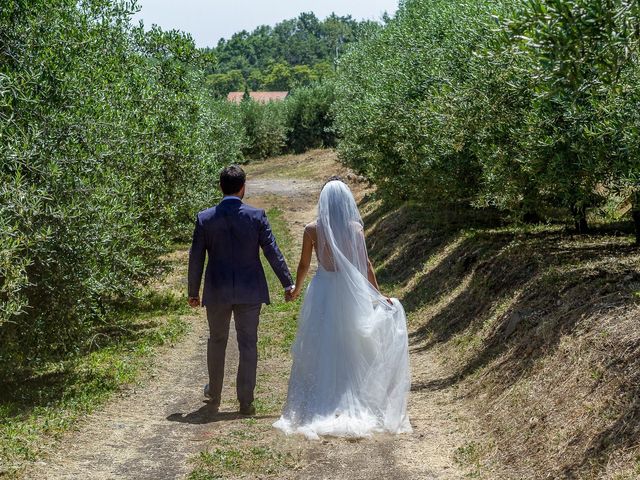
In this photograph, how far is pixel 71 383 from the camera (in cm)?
1197

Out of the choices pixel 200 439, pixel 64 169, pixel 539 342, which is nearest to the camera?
pixel 200 439

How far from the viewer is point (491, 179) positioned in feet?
46.5

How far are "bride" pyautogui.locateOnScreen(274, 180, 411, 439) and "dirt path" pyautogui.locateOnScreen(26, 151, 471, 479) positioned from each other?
358mm

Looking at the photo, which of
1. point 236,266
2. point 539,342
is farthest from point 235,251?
point 539,342

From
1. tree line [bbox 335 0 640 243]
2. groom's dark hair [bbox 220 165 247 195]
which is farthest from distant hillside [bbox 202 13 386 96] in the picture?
groom's dark hair [bbox 220 165 247 195]

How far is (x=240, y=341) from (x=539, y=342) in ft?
10.8

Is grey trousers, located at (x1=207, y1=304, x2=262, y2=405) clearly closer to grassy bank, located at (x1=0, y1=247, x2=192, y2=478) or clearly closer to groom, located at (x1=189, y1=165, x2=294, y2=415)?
groom, located at (x1=189, y1=165, x2=294, y2=415)

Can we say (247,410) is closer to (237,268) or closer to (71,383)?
(237,268)

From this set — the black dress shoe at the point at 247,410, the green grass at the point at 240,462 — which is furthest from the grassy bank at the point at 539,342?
the black dress shoe at the point at 247,410

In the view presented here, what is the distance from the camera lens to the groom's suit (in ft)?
31.0

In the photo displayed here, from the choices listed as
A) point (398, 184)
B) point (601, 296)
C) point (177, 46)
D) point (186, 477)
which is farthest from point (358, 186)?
point (186, 477)

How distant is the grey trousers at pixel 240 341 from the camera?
9.55m

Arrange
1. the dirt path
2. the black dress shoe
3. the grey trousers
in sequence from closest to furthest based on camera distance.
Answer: the dirt path
the grey trousers
the black dress shoe

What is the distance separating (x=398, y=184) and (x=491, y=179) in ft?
32.7
